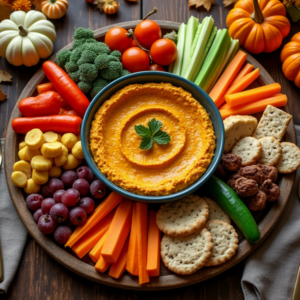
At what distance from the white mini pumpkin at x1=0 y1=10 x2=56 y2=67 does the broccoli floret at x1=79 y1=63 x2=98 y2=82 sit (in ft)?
1.97

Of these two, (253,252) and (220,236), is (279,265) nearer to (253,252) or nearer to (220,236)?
(253,252)

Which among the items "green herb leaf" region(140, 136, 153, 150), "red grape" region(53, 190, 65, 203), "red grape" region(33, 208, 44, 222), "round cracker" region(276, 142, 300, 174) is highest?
"green herb leaf" region(140, 136, 153, 150)

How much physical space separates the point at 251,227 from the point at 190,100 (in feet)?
4.28

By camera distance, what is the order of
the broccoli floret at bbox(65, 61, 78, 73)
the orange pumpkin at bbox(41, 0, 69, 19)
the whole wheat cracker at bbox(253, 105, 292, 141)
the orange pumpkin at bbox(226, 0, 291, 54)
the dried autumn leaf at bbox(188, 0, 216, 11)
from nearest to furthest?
the whole wheat cracker at bbox(253, 105, 292, 141) → the broccoli floret at bbox(65, 61, 78, 73) → the orange pumpkin at bbox(226, 0, 291, 54) → the orange pumpkin at bbox(41, 0, 69, 19) → the dried autumn leaf at bbox(188, 0, 216, 11)

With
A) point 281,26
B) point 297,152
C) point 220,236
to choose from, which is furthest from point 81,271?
point 281,26

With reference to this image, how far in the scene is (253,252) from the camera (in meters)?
3.23

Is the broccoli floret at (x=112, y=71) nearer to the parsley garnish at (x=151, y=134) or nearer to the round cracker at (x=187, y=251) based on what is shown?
the parsley garnish at (x=151, y=134)

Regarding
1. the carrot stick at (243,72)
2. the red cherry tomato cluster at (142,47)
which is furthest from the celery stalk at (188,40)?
the carrot stick at (243,72)

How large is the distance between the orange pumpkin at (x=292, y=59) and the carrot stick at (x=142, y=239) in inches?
85.0

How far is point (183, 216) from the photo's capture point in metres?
3.16

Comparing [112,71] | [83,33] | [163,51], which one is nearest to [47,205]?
[112,71]

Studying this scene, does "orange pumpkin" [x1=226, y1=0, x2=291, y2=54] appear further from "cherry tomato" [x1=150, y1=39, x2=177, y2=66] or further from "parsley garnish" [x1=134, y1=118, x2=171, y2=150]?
"parsley garnish" [x1=134, y1=118, x2=171, y2=150]

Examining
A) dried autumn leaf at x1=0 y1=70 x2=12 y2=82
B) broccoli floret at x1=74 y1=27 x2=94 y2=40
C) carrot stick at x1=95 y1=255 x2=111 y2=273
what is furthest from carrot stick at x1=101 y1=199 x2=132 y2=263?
dried autumn leaf at x1=0 y1=70 x2=12 y2=82

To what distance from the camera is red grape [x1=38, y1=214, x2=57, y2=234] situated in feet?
10.1
